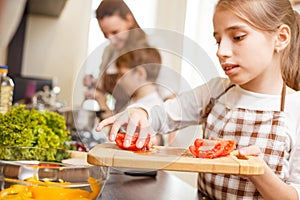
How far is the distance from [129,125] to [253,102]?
346 millimetres

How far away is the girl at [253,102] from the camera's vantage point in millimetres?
755

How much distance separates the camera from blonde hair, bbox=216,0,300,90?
0.79 metres

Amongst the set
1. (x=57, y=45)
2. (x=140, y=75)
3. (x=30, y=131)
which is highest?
(x=57, y=45)

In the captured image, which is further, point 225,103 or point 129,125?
point 225,103

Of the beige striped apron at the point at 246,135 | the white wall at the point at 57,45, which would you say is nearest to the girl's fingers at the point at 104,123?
the beige striped apron at the point at 246,135

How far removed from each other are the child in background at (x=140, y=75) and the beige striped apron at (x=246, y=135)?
21 cm

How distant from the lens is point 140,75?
2.26ft

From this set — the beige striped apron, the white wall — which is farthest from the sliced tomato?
the white wall

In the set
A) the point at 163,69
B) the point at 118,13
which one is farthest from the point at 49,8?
the point at 163,69

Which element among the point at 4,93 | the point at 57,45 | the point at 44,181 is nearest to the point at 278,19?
the point at 44,181

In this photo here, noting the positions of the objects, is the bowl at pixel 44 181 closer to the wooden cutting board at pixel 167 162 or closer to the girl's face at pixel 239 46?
the wooden cutting board at pixel 167 162

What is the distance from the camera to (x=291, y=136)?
2.80 feet

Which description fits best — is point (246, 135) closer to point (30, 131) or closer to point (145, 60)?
point (145, 60)

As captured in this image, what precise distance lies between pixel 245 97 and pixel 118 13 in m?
0.30
